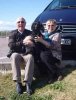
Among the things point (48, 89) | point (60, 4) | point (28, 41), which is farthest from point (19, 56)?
point (60, 4)

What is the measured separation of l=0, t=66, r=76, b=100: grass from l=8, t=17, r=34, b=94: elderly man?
213 millimetres

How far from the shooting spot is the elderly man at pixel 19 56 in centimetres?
777

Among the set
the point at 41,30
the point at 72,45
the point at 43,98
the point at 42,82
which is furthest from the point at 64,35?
the point at 43,98

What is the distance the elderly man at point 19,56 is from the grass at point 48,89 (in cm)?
21

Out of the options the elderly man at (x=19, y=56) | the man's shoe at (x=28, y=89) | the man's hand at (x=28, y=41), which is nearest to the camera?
the man's shoe at (x=28, y=89)

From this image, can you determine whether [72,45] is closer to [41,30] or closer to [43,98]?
[41,30]

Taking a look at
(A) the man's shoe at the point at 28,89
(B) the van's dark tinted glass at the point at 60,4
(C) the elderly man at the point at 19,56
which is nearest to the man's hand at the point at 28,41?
(C) the elderly man at the point at 19,56

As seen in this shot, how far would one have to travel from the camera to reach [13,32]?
26.8 ft

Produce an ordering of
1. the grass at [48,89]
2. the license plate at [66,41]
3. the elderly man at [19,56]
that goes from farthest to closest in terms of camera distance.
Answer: the license plate at [66,41]
the elderly man at [19,56]
the grass at [48,89]

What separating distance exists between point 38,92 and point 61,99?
2.32 ft

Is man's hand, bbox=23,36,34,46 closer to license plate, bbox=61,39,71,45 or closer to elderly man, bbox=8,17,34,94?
elderly man, bbox=8,17,34,94

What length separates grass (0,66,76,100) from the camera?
7.38 meters

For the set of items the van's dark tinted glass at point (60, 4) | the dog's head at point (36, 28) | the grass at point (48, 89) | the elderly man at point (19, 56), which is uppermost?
the van's dark tinted glass at point (60, 4)

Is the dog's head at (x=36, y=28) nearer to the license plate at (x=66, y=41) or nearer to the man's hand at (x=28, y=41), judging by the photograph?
the man's hand at (x=28, y=41)
